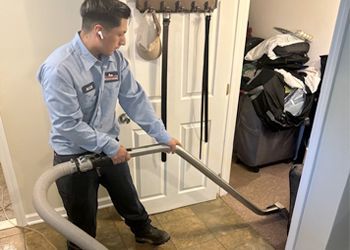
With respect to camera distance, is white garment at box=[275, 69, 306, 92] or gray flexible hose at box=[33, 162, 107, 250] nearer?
gray flexible hose at box=[33, 162, 107, 250]

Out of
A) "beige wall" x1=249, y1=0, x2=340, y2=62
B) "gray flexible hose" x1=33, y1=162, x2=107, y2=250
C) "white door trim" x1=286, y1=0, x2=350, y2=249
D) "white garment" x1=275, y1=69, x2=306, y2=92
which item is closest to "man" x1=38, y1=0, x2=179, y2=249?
"gray flexible hose" x1=33, y1=162, x2=107, y2=250

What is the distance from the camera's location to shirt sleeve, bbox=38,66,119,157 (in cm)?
138

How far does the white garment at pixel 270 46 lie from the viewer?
2.97m

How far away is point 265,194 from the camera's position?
2770 mm

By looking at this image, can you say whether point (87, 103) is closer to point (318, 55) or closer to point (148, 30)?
point (148, 30)

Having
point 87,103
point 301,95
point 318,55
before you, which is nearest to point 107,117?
point 87,103

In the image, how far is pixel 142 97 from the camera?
1.82 metres

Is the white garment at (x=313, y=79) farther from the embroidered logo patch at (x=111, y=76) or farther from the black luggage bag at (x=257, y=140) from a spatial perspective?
the embroidered logo patch at (x=111, y=76)

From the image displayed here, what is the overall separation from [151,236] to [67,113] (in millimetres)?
1116

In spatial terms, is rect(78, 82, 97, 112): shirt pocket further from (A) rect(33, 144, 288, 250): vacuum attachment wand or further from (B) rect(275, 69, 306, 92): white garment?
(B) rect(275, 69, 306, 92): white garment

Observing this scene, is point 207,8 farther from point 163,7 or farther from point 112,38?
point 112,38

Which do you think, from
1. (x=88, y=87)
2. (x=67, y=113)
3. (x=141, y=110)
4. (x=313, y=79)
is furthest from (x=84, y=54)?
(x=313, y=79)

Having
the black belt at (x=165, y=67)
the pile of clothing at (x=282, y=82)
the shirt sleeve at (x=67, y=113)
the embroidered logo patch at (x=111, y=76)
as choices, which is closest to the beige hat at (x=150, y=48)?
the black belt at (x=165, y=67)

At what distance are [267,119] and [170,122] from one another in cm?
101
